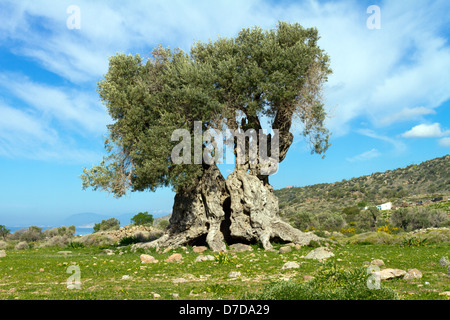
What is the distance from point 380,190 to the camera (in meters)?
87.7

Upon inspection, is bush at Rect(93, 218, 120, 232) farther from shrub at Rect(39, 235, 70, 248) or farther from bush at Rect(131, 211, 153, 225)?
shrub at Rect(39, 235, 70, 248)

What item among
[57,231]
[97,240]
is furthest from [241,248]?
[57,231]

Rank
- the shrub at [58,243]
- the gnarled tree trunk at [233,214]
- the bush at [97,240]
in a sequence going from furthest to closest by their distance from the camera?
the bush at [97,240]
the shrub at [58,243]
the gnarled tree trunk at [233,214]

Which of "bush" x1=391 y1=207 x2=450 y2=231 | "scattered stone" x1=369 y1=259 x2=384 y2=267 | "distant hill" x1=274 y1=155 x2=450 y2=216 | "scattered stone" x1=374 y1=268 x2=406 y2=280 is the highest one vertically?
"distant hill" x1=274 y1=155 x2=450 y2=216

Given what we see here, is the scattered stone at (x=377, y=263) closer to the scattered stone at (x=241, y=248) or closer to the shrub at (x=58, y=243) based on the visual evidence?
the scattered stone at (x=241, y=248)

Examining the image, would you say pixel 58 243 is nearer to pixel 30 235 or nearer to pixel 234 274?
pixel 30 235

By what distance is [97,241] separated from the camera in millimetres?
37688

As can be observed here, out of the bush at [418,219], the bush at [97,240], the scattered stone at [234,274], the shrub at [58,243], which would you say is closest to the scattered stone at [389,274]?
the scattered stone at [234,274]

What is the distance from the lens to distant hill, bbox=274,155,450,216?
77.2 metres

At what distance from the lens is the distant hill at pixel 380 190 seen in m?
77.2

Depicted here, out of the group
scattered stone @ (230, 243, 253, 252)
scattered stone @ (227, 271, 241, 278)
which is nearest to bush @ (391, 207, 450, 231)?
scattered stone @ (230, 243, 253, 252)

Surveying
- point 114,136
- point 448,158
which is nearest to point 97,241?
point 114,136
